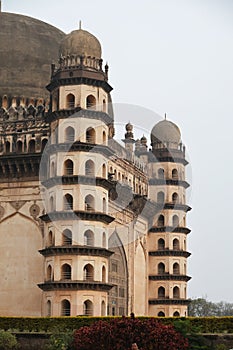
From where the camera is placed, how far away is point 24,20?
111 ft

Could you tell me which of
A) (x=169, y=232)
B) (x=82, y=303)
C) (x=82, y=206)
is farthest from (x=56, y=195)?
(x=169, y=232)

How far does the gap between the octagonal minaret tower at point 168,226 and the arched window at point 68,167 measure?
12023 mm

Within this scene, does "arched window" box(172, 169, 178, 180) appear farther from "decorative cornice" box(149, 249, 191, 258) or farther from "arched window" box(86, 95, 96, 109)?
"arched window" box(86, 95, 96, 109)

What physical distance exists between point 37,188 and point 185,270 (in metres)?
12.6

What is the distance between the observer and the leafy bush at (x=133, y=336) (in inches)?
647

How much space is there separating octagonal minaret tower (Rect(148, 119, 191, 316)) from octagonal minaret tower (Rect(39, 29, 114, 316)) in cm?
1080

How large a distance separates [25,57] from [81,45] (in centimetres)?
545

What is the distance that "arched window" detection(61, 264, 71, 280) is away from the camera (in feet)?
83.8

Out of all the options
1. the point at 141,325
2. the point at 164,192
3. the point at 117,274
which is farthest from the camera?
the point at 164,192

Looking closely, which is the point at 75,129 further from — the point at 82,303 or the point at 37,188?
the point at 82,303

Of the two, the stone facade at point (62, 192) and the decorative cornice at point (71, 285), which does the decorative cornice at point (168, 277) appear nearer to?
the stone facade at point (62, 192)

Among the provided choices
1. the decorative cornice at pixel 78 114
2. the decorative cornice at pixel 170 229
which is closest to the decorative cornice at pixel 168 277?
the decorative cornice at pixel 170 229

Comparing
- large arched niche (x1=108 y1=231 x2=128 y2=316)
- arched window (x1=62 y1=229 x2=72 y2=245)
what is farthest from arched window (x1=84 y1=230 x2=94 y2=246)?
large arched niche (x1=108 y1=231 x2=128 y2=316)

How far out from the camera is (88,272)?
Result: 25844 mm
